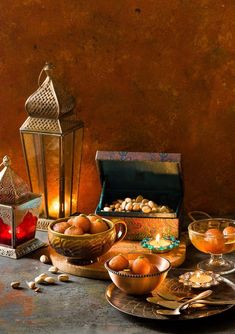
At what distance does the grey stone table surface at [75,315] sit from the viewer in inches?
59.2

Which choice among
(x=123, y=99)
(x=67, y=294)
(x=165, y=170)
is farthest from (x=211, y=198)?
(x=67, y=294)

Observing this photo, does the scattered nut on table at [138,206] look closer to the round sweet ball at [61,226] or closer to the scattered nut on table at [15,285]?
the round sweet ball at [61,226]

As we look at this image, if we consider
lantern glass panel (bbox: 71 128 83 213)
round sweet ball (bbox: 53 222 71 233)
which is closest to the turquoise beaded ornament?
round sweet ball (bbox: 53 222 71 233)

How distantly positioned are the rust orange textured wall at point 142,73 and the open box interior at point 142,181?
0.54 feet

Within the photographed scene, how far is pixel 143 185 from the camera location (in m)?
2.12

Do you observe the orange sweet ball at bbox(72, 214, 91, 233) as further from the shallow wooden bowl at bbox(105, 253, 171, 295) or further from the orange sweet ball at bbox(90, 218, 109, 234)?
the shallow wooden bowl at bbox(105, 253, 171, 295)

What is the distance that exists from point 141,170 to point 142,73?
322 millimetres

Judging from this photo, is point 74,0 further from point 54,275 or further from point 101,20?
point 54,275

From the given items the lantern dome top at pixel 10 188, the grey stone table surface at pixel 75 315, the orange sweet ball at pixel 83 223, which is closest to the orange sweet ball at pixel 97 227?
the orange sweet ball at pixel 83 223

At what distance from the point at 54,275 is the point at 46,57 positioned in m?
0.75

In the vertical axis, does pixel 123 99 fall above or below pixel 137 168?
above

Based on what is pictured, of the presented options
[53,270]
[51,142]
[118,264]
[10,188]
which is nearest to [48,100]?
[51,142]

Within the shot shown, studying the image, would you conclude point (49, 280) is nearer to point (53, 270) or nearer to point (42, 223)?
point (53, 270)

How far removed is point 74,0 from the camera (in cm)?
216
